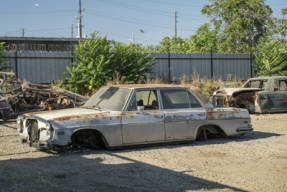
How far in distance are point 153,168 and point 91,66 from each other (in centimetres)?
1386

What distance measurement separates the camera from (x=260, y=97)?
1334 cm

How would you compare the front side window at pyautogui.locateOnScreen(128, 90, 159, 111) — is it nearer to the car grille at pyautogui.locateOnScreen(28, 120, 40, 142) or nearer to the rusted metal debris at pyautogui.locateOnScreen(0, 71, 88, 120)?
the car grille at pyautogui.locateOnScreen(28, 120, 40, 142)

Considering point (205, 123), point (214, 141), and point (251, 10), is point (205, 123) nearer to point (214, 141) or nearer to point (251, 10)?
point (214, 141)

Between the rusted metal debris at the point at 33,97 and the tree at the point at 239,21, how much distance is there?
23.2m

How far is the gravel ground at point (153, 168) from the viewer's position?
4.68m

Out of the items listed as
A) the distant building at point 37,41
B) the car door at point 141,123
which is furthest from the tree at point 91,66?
the distant building at point 37,41

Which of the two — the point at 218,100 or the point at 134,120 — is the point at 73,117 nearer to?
the point at 134,120

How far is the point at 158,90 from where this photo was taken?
7.48m

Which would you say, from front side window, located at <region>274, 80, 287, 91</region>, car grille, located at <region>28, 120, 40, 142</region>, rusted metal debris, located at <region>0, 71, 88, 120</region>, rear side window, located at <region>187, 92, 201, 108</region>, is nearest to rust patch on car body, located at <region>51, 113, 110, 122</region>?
car grille, located at <region>28, 120, 40, 142</region>

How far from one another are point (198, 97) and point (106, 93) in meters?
2.10

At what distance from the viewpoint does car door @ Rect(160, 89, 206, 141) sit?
23.9 feet

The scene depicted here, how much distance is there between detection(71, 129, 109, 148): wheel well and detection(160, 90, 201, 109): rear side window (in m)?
1.53

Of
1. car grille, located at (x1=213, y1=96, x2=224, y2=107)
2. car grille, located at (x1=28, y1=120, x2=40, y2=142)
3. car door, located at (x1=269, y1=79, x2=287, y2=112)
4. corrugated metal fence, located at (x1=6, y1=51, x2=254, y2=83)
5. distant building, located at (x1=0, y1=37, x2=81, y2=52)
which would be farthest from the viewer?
distant building, located at (x1=0, y1=37, x2=81, y2=52)

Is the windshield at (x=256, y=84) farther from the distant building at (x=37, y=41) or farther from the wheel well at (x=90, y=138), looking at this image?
the distant building at (x=37, y=41)
